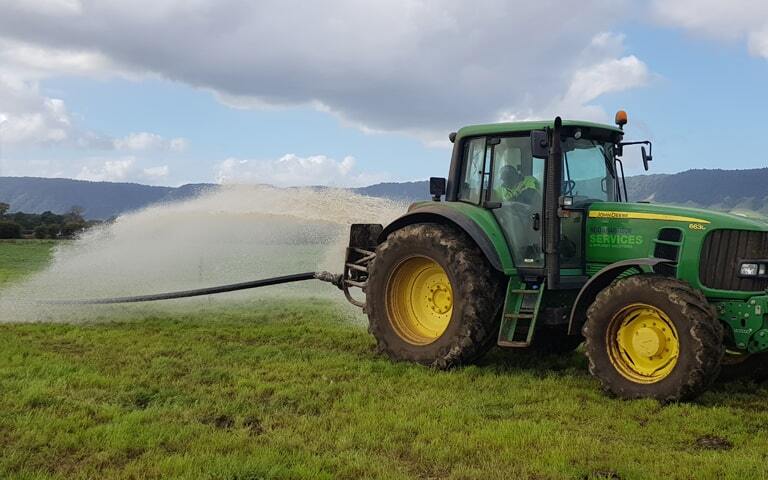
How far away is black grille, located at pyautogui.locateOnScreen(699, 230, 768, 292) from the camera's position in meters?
7.33

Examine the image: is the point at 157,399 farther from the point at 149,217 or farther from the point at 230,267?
the point at 230,267

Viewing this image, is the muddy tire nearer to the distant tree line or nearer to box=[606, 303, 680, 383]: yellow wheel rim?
box=[606, 303, 680, 383]: yellow wheel rim

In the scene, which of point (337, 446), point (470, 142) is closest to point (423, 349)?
point (470, 142)

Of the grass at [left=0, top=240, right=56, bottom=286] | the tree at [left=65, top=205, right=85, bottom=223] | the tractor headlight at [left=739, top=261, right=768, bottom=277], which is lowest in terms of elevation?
the grass at [left=0, top=240, right=56, bottom=286]

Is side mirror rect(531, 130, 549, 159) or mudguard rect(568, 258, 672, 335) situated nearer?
mudguard rect(568, 258, 672, 335)

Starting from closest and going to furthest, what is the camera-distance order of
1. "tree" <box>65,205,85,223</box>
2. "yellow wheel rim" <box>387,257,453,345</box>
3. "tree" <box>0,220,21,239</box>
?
"yellow wheel rim" <box>387,257,453,345</box> → "tree" <box>0,220,21,239</box> → "tree" <box>65,205,85,223</box>

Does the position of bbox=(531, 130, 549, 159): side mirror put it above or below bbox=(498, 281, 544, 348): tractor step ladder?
above

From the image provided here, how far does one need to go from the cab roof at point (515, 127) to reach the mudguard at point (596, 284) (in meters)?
1.80

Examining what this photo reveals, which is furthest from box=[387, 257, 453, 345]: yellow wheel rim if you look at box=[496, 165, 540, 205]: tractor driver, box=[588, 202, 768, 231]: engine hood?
box=[588, 202, 768, 231]: engine hood

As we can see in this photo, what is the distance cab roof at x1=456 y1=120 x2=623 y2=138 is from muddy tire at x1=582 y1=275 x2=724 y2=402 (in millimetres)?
2047

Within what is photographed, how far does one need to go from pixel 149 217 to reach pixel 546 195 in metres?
9.86

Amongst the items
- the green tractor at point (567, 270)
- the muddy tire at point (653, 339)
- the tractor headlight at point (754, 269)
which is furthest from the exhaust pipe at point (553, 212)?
the tractor headlight at point (754, 269)

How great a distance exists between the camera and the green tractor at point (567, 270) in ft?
23.0

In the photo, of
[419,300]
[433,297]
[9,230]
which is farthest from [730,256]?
[9,230]
